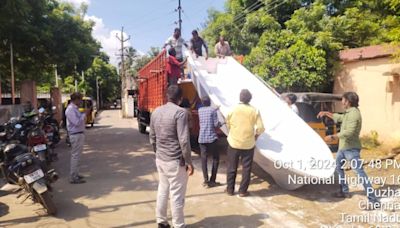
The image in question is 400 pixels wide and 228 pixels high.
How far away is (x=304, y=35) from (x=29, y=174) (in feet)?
34.0

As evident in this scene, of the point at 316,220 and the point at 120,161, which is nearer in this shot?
the point at 316,220

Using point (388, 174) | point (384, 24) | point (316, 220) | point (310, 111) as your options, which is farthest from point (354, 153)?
point (384, 24)

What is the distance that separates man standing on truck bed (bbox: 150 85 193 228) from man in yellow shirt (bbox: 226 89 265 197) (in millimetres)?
1650

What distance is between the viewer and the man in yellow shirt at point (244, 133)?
572 cm

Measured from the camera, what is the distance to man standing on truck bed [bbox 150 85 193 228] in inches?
164

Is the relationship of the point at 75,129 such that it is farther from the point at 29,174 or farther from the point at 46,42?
the point at 46,42

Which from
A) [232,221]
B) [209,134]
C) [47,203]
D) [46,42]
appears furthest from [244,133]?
[46,42]

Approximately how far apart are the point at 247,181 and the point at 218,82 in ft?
12.7

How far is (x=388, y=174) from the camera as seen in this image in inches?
281

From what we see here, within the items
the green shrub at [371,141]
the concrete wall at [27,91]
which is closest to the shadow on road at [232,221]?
the green shrub at [371,141]

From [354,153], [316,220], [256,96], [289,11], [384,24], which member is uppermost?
[289,11]

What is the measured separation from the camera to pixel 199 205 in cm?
A: 548

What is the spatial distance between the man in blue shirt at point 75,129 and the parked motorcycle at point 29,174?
1.40m

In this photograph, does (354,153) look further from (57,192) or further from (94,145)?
(94,145)
